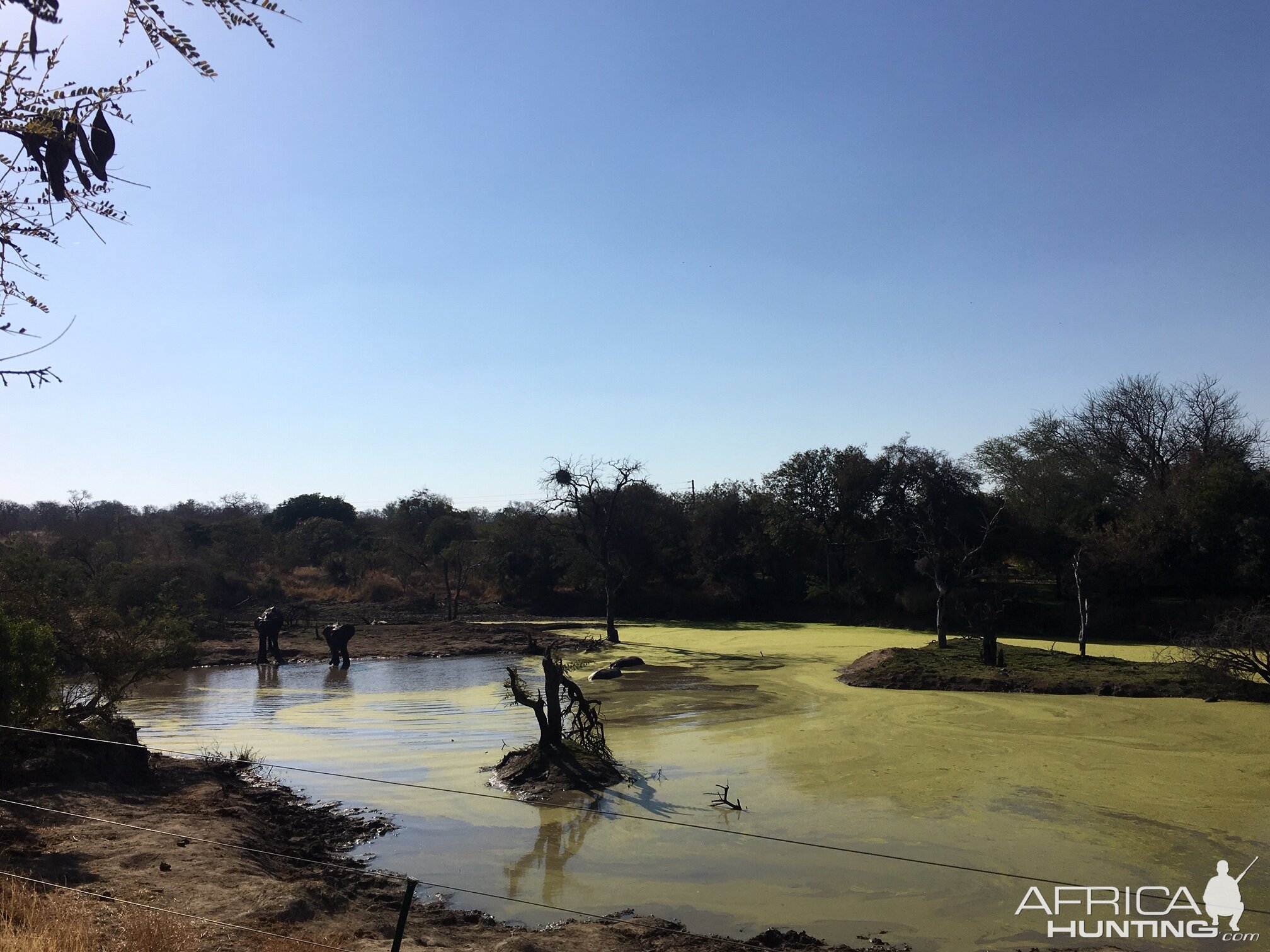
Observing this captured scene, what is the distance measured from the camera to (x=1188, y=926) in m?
5.88

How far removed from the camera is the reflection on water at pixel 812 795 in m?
6.61

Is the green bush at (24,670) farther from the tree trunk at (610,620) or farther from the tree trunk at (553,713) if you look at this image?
the tree trunk at (610,620)

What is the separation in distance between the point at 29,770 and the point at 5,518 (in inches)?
2561

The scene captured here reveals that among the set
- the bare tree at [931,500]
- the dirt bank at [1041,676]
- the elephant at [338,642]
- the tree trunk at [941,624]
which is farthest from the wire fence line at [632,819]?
the bare tree at [931,500]

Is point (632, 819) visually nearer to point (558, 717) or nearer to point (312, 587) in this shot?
point (558, 717)

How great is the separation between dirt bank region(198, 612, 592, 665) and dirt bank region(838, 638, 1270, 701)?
33.7 ft

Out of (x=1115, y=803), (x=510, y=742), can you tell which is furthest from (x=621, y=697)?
(x=1115, y=803)

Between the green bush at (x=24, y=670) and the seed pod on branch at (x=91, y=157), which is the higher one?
the seed pod on branch at (x=91, y=157)

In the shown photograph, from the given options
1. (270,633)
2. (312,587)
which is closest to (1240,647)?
(270,633)

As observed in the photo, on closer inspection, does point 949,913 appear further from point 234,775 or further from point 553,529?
point 553,529

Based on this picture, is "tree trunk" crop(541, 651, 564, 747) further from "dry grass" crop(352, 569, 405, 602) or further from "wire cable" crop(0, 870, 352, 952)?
"dry grass" crop(352, 569, 405, 602)

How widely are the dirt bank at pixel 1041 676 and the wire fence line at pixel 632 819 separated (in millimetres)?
9357

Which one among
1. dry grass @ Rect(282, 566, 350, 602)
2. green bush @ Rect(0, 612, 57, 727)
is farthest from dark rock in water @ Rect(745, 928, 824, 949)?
dry grass @ Rect(282, 566, 350, 602)

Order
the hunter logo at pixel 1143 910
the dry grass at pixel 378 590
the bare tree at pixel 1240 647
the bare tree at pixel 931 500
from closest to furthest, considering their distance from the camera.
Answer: the hunter logo at pixel 1143 910 → the bare tree at pixel 1240 647 → the bare tree at pixel 931 500 → the dry grass at pixel 378 590
